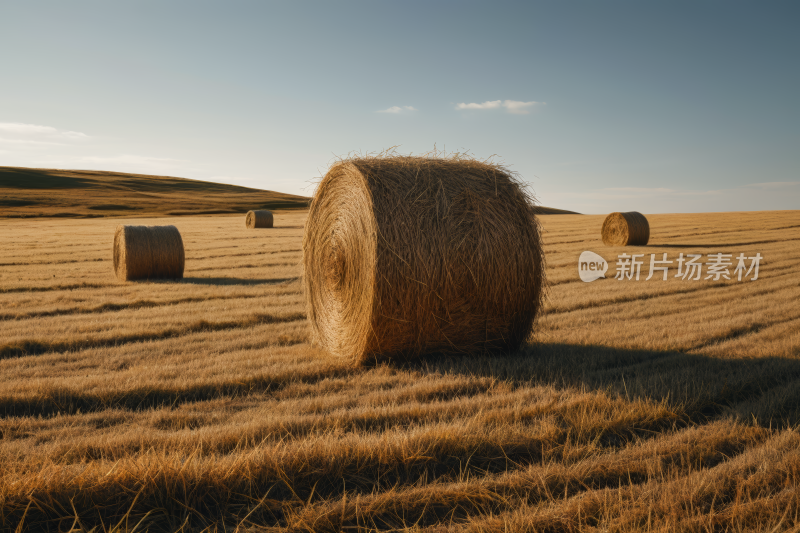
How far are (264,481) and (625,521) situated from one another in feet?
6.43

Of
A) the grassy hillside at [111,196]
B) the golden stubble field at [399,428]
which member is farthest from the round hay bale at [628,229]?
the grassy hillside at [111,196]

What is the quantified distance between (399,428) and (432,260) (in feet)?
7.55

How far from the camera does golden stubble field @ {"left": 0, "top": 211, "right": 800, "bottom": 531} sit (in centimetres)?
300

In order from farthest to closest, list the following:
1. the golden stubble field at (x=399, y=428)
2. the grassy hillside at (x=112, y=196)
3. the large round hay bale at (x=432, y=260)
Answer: the grassy hillside at (x=112, y=196), the large round hay bale at (x=432, y=260), the golden stubble field at (x=399, y=428)

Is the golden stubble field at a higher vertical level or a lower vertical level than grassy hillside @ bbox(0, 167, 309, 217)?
lower

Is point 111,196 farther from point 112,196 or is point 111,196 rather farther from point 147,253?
point 147,253

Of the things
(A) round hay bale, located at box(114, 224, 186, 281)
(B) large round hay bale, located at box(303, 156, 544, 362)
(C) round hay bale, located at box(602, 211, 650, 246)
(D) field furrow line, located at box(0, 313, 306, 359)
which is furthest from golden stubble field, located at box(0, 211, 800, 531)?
(C) round hay bale, located at box(602, 211, 650, 246)

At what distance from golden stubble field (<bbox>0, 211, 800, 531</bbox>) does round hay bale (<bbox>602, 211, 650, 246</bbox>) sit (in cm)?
1379

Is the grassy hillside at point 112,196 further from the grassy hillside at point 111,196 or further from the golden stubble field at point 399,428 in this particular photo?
the golden stubble field at point 399,428

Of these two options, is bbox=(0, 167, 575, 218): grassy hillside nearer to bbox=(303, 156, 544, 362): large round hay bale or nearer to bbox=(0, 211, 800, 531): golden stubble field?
bbox=(0, 211, 800, 531): golden stubble field

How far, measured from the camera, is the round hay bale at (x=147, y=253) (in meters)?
13.2

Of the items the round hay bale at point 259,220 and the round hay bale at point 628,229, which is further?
the round hay bale at point 259,220

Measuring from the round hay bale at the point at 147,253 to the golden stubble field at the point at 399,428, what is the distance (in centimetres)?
445

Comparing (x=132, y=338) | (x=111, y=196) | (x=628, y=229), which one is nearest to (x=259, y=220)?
(x=628, y=229)
